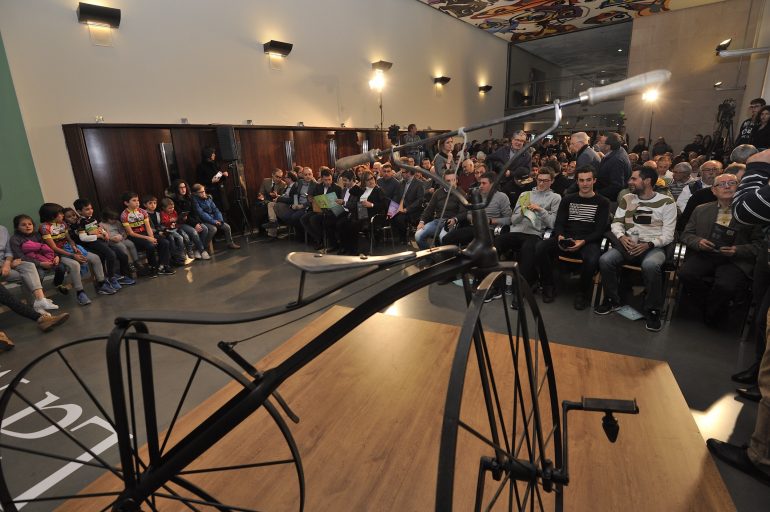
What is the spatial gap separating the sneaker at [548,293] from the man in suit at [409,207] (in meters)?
2.10

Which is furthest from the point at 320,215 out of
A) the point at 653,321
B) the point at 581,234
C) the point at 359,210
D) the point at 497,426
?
the point at 497,426

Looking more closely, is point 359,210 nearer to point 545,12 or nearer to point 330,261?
point 330,261

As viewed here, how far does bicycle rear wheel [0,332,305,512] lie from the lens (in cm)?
92

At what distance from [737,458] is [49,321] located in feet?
14.7

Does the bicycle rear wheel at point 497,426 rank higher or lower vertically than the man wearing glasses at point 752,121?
lower

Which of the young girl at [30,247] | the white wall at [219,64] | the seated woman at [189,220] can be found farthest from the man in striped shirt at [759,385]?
the white wall at [219,64]

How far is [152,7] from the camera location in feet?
17.3

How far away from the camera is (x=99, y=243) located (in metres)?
4.26

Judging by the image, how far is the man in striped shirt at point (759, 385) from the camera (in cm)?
148

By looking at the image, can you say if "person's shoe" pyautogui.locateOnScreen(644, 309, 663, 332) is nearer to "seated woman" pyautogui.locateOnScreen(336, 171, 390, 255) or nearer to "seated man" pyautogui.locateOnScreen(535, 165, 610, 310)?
"seated man" pyautogui.locateOnScreen(535, 165, 610, 310)

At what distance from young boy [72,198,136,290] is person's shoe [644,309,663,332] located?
4906 mm

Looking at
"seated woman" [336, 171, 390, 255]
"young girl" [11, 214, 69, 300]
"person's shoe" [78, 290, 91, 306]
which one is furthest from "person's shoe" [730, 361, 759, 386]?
"young girl" [11, 214, 69, 300]

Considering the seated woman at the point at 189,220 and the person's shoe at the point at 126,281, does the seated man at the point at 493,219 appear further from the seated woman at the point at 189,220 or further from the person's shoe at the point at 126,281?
the person's shoe at the point at 126,281

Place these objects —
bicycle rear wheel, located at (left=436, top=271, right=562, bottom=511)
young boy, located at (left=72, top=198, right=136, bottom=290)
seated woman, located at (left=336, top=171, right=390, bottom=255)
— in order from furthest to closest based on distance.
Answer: seated woman, located at (left=336, top=171, right=390, bottom=255) → young boy, located at (left=72, top=198, right=136, bottom=290) → bicycle rear wheel, located at (left=436, top=271, right=562, bottom=511)
